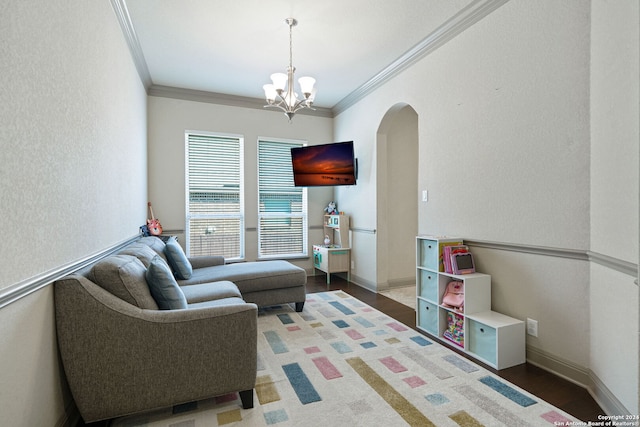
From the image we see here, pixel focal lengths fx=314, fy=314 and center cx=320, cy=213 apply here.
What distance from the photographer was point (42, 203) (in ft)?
4.44

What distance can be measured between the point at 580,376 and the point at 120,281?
2876mm

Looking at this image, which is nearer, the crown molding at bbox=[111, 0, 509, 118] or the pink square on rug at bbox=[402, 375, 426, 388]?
the pink square on rug at bbox=[402, 375, 426, 388]

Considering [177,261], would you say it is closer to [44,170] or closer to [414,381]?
[44,170]

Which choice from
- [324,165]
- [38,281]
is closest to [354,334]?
[38,281]

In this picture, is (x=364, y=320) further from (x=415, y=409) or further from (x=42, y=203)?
(x=42, y=203)

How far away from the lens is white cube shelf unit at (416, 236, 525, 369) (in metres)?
2.30

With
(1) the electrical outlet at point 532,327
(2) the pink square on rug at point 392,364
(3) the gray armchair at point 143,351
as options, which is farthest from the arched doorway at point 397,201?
(3) the gray armchair at point 143,351

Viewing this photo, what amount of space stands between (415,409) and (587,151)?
6.29 feet

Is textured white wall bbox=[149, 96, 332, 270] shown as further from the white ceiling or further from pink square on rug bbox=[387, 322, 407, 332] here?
pink square on rug bbox=[387, 322, 407, 332]

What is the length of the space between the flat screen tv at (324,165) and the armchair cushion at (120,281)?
336cm

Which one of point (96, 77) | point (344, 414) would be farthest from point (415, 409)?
point (96, 77)

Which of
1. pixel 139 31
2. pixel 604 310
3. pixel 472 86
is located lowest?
pixel 604 310

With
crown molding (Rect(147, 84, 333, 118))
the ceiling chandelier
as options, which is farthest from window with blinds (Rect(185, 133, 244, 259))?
the ceiling chandelier

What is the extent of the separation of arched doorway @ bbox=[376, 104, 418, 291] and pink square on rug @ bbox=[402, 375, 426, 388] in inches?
88.8
